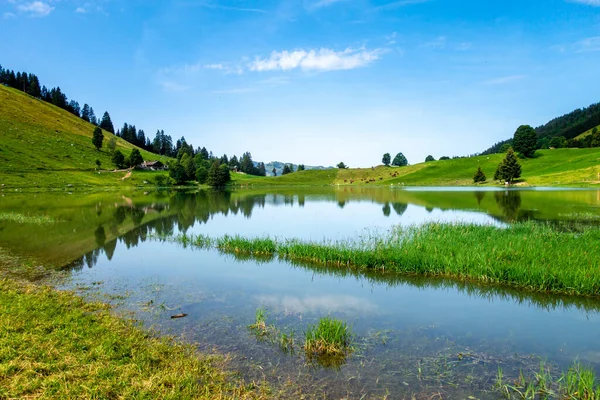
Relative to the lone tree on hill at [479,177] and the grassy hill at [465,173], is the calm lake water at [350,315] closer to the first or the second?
the grassy hill at [465,173]

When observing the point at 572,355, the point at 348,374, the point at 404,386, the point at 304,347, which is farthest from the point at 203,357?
the point at 572,355

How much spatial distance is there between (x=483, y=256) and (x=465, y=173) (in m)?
138

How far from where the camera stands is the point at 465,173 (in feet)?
470

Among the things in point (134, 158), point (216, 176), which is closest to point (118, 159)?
point (134, 158)

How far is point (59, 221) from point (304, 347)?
36.3 m

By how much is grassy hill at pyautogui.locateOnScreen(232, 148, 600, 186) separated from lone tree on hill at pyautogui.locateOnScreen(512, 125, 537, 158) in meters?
3.93

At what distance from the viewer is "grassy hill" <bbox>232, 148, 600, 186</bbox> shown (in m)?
105

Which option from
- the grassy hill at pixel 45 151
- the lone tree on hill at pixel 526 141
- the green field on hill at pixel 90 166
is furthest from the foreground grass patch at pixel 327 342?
the lone tree on hill at pixel 526 141

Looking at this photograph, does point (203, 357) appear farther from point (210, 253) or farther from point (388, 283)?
point (210, 253)

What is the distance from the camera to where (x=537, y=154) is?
143 m

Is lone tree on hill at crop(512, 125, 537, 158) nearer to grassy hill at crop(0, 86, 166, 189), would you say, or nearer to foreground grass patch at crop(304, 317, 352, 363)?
grassy hill at crop(0, 86, 166, 189)

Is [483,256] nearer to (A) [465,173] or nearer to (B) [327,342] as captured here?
(B) [327,342]

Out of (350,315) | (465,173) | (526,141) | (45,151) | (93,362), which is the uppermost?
(526,141)

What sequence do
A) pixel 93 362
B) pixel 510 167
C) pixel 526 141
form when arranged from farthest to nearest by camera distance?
pixel 526 141
pixel 510 167
pixel 93 362
